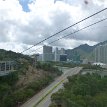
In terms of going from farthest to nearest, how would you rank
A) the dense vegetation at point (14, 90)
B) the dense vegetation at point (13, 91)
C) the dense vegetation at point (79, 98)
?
the dense vegetation at point (14, 90)
the dense vegetation at point (13, 91)
the dense vegetation at point (79, 98)

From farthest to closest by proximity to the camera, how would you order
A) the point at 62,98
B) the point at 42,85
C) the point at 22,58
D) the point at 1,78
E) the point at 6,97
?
the point at 22,58, the point at 42,85, the point at 1,78, the point at 6,97, the point at 62,98

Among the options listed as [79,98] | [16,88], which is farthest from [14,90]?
[79,98]

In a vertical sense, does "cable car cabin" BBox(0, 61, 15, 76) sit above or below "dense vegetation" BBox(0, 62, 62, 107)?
above

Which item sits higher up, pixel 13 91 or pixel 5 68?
pixel 5 68

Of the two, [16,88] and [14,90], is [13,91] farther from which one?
[16,88]

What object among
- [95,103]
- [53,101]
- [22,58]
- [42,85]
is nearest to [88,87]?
[42,85]

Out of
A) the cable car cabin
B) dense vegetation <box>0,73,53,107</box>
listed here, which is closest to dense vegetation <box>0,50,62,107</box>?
dense vegetation <box>0,73,53,107</box>

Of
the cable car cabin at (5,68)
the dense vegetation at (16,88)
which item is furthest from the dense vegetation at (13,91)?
the cable car cabin at (5,68)

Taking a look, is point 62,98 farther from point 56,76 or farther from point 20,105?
point 56,76

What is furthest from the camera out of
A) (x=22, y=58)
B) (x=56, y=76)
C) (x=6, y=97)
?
(x=56, y=76)

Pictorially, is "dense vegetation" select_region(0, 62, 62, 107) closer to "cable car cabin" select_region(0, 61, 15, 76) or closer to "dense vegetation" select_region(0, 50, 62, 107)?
"dense vegetation" select_region(0, 50, 62, 107)

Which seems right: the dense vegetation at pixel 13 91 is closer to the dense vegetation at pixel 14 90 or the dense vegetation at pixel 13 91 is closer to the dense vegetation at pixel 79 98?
the dense vegetation at pixel 14 90
